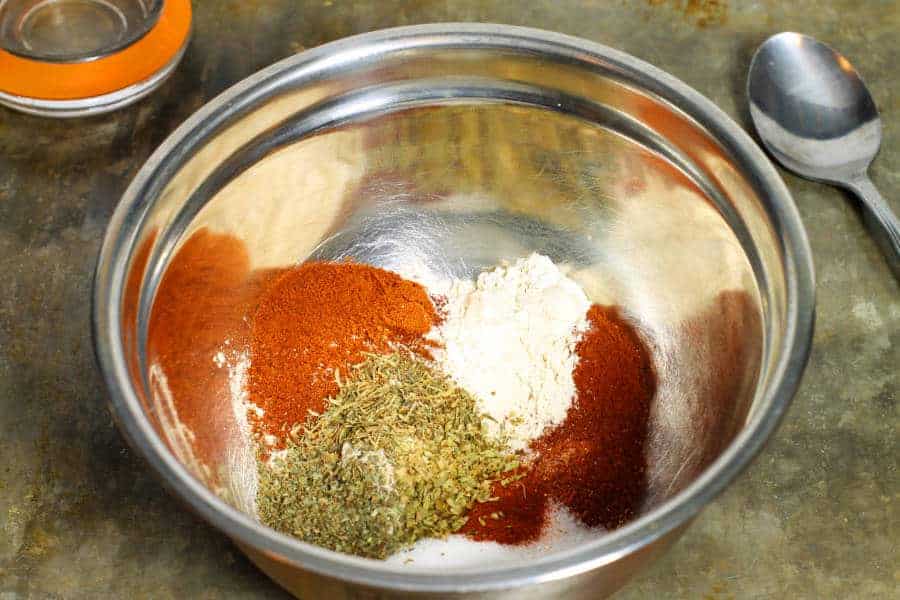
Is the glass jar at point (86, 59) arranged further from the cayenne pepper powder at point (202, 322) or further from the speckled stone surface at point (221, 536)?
the cayenne pepper powder at point (202, 322)

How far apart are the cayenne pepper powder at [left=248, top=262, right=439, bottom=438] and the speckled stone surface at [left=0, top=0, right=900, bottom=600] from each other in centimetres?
20

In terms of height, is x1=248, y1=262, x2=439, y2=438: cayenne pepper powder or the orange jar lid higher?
the orange jar lid

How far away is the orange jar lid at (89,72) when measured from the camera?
1.68m

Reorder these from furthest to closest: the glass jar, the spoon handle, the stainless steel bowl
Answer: the glass jar < the spoon handle < the stainless steel bowl

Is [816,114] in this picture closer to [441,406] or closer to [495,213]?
[495,213]

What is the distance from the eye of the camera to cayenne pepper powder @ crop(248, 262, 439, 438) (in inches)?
54.1

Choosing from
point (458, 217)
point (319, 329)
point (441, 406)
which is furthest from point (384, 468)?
point (458, 217)

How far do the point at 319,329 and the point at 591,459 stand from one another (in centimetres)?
40

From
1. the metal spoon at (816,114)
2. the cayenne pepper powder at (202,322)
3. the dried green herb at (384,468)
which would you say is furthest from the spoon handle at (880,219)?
the cayenne pepper powder at (202,322)

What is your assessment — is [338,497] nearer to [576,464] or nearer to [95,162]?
[576,464]

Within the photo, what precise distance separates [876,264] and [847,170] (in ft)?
0.53

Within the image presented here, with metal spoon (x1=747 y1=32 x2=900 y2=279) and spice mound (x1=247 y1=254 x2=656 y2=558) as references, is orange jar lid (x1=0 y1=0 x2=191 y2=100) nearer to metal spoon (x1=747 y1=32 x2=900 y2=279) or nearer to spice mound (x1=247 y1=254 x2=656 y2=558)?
spice mound (x1=247 y1=254 x2=656 y2=558)

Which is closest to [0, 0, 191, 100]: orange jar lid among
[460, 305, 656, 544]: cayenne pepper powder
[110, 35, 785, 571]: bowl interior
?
[110, 35, 785, 571]: bowl interior

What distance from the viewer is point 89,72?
170 centimetres
